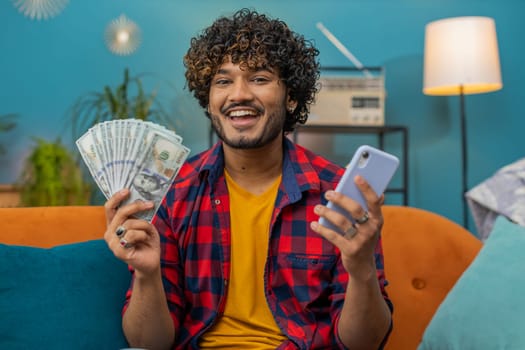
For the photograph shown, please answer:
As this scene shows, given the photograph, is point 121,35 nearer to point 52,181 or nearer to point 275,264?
point 52,181

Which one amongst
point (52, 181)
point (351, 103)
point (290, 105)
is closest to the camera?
point (290, 105)

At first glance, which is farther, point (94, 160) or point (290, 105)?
point (290, 105)

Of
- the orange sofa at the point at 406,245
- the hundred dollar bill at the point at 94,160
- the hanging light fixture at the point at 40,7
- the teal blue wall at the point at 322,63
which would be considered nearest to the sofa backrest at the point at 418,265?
the orange sofa at the point at 406,245

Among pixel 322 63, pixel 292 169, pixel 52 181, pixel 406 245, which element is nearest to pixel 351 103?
pixel 322 63

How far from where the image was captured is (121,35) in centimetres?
394

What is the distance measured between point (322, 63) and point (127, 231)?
3186 millimetres

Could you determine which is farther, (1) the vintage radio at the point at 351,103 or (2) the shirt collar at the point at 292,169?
(1) the vintage radio at the point at 351,103

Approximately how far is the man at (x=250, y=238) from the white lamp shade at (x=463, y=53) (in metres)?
2.21

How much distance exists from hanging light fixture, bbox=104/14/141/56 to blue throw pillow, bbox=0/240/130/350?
2.80 meters

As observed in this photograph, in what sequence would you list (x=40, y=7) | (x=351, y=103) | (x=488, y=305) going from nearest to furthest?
(x=488, y=305) < (x=351, y=103) < (x=40, y=7)

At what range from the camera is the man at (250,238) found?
1300mm

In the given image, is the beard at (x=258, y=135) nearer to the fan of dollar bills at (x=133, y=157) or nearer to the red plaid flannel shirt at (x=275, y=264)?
the red plaid flannel shirt at (x=275, y=264)

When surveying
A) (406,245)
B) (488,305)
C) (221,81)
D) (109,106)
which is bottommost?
(488,305)

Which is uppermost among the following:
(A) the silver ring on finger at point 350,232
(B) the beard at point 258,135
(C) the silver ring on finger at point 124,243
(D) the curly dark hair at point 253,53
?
(D) the curly dark hair at point 253,53
